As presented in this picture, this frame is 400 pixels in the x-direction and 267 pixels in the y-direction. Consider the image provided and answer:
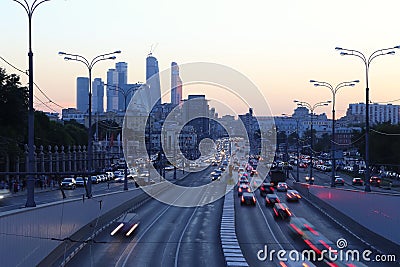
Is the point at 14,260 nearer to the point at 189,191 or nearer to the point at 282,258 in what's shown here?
the point at 282,258

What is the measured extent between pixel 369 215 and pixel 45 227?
15.0 m

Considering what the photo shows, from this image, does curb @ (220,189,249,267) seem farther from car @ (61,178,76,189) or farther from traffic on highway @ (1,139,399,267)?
car @ (61,178,76,189)

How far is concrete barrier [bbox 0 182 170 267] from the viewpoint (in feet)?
53.6

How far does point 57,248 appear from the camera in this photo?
22359 millimetres

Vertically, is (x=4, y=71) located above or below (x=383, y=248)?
above

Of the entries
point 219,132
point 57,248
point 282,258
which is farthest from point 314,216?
point 219,132

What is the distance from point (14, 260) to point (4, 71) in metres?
47.2

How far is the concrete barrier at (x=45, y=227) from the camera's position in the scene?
1634cm

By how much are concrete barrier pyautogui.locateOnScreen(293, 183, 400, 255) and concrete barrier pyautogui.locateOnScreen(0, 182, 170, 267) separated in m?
12.6

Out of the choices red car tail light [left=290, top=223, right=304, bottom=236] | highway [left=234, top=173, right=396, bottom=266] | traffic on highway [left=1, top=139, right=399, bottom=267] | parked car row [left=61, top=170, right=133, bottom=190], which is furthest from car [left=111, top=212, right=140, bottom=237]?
parked car row [left=61, top=170, right=133, bottom=190]

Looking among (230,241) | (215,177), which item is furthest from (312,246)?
(215,177)

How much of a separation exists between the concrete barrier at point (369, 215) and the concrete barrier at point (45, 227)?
41.3 ft

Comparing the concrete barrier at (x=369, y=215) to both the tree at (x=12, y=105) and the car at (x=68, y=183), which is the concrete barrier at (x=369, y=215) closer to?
the car at (x=68, y=183)

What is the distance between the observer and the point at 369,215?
26.8 meters
